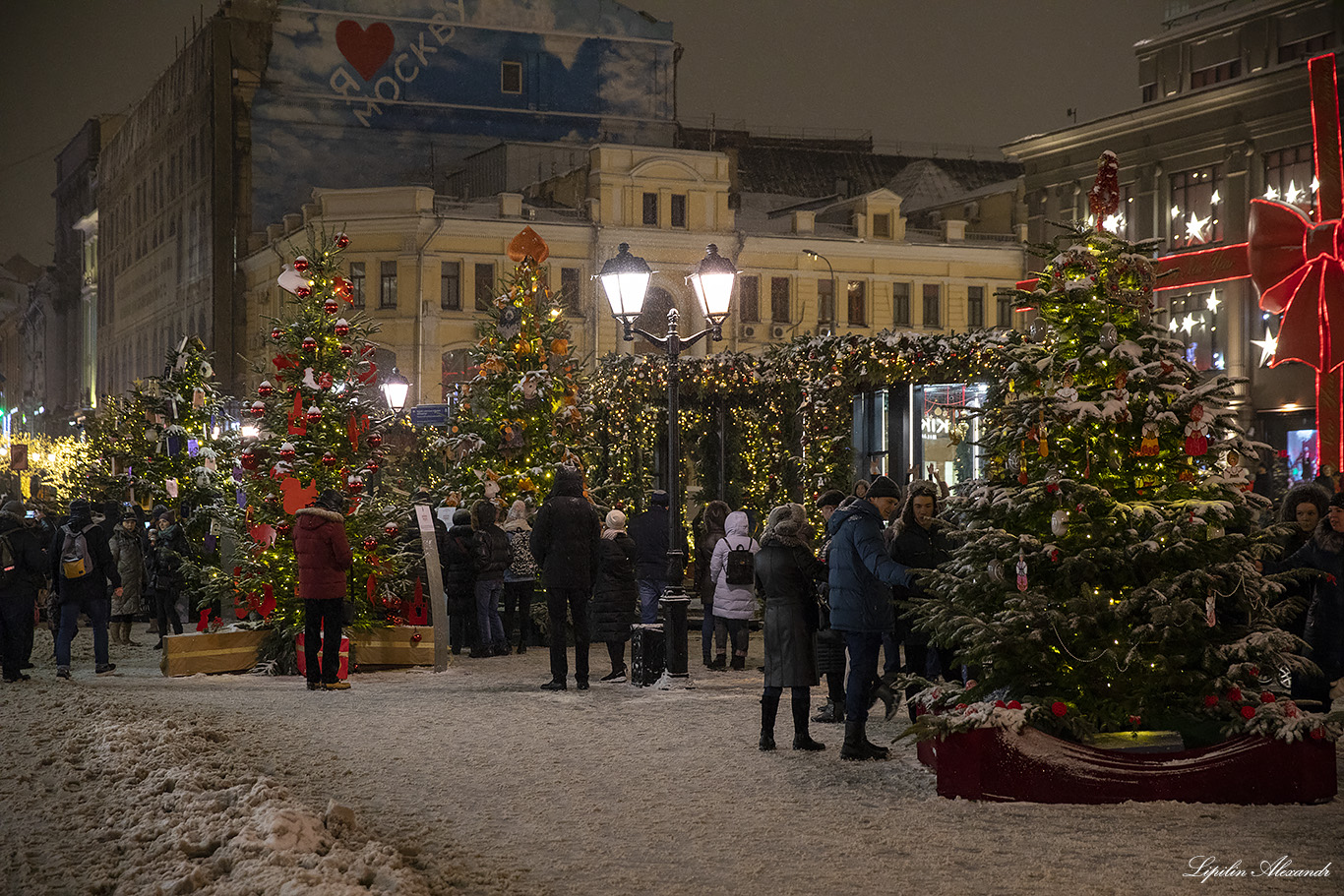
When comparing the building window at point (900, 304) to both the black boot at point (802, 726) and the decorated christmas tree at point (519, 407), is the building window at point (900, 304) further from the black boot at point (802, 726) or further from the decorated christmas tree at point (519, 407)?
the black boot at point (802, 726)

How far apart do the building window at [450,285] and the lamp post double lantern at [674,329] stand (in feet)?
114

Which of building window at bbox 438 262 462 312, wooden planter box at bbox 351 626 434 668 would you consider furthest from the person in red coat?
building window at bbox 438 262 462 312

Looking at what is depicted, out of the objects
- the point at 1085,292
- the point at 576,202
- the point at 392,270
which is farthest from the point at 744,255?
the point at 1085,292

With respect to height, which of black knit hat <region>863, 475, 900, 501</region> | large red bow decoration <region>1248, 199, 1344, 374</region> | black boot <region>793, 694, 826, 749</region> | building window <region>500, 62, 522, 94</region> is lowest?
black boot <region>793, 694, 826, 749</region>

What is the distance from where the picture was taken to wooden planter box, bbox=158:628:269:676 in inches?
586

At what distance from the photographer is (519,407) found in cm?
1973

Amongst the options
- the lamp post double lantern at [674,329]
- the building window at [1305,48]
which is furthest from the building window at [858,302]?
the lamp post double lantern at [674,329]

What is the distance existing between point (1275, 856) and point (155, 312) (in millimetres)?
65833

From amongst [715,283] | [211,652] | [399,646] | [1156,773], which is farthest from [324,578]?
[1156,773]

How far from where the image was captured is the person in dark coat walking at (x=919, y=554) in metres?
11.2

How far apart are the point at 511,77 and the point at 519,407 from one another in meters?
40.1

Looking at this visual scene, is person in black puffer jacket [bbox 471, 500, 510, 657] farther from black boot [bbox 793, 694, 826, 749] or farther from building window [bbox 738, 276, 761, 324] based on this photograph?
building window [bbox 738, 276, 761, 324]

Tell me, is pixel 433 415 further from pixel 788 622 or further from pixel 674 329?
pixel 788 622

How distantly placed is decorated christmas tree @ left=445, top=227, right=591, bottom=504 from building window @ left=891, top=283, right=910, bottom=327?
35210 millimetres
